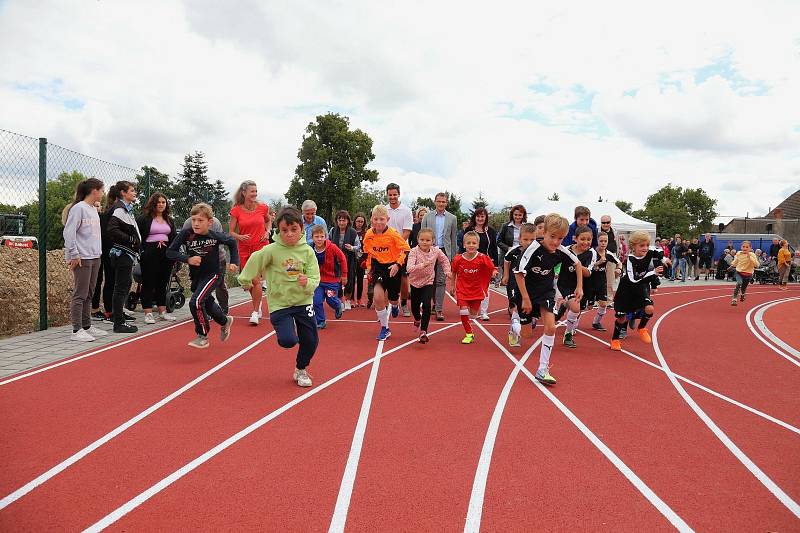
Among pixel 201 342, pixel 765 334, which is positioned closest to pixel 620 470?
pixel 201 342

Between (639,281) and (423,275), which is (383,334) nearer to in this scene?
(423,275)

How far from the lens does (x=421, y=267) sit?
725 cm

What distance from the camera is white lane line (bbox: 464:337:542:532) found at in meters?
2.78

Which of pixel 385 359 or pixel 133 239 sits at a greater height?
pixel 133 239

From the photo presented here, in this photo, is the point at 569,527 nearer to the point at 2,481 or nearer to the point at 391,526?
the point at 391,526

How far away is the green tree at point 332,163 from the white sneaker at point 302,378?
1445 inches

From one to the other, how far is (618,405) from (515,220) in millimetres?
5099

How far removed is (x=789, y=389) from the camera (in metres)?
5.50

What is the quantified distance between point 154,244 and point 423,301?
14.5ft

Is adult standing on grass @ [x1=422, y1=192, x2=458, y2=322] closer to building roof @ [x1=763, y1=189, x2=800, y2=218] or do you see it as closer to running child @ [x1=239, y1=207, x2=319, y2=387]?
running child @ [x1=239, y1=207, x2=319, y2=387]

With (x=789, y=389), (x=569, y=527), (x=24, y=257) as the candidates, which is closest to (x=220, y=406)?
(x=569, y=527)

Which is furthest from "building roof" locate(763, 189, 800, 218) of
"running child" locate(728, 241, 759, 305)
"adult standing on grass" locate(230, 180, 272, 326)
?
"adult standing on grass" locate(230, 180, 272, 326)

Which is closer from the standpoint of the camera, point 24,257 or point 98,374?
point 98,374

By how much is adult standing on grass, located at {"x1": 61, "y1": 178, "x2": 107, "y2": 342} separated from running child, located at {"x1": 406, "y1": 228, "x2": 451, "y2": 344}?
4.32 meters
